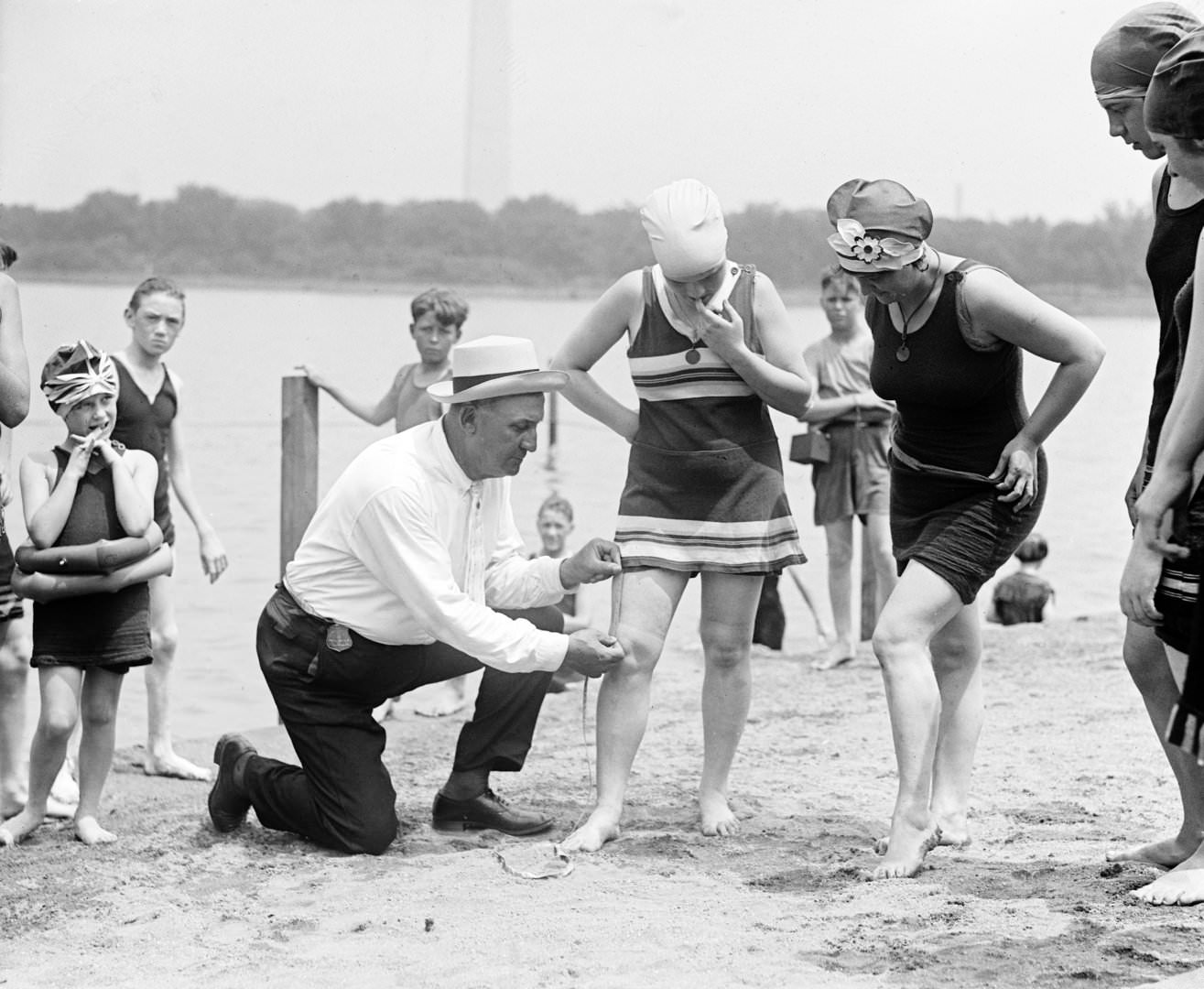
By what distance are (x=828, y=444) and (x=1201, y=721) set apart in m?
4.89

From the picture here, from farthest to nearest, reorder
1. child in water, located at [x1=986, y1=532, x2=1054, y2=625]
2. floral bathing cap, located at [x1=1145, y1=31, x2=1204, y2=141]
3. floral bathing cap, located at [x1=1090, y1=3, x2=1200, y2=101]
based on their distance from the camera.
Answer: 1. child in water, located at [x1=986, y1=532, x2=1054, y2=625]
2. floral bathing cap, located at [x1=1090, y1=3, x2=1200, y2=101]
3. floral bathing cap, located at [x1=1145, y1=31, x2=1204, y2=141]

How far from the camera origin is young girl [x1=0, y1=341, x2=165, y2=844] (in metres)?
4.76

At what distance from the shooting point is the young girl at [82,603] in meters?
4.76

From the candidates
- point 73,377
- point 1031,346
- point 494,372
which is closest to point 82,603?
point 73,377

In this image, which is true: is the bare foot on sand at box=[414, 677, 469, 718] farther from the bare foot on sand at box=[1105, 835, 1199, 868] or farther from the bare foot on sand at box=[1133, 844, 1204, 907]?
the bare foot on sand at box=[1133, 844, 1204, 907]

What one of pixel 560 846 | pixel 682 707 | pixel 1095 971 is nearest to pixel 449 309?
pixel 682 707

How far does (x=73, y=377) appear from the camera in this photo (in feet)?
15.9

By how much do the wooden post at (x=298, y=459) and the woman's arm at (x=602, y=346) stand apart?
2110 mm

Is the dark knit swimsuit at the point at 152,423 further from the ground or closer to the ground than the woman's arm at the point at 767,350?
closer to the ground

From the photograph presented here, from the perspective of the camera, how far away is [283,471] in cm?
670

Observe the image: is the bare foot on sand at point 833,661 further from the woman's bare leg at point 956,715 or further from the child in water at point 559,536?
the woman's bare leg at point 956,715

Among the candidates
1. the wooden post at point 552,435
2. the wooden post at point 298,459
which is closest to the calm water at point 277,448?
the wooden post at point 552,435

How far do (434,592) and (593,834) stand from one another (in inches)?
34.1

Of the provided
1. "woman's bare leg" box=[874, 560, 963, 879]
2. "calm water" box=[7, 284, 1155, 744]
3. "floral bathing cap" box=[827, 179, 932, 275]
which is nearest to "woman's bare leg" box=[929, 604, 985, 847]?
"woman's bare leg" box=[874, 560, 963, 879]
